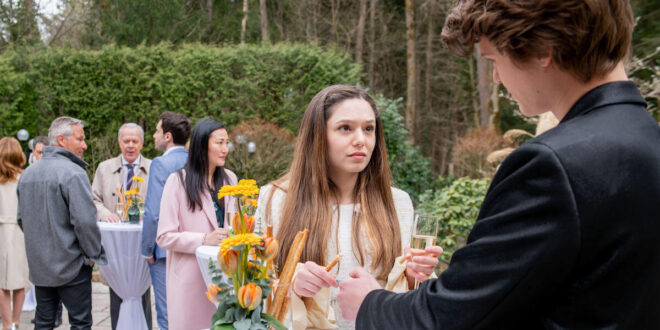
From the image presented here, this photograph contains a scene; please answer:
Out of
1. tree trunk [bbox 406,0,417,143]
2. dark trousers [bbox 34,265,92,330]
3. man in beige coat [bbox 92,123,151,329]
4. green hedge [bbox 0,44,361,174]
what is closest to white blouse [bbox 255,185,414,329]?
dark trousers [bbox 34,265,92,330]

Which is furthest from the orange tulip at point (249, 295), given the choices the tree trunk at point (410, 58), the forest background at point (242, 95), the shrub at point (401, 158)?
the tree trunk at point (410, 58)

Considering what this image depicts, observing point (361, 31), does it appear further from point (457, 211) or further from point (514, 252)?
point (514, 252)

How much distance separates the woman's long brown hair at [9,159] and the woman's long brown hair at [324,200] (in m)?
4.12

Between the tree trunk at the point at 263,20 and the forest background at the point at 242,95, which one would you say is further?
the tree trunk at the point at 263,20

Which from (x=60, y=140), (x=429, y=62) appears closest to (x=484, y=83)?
(x=429, y=62)

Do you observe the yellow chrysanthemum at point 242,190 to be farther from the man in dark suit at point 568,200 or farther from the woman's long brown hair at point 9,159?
the woman's long brown hair at point 9,159

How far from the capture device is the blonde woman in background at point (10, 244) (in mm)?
5004

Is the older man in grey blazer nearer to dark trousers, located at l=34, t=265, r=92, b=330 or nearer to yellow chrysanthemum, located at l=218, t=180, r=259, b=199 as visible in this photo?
dark trousers, located at l=34, t=265, r=92, b=330

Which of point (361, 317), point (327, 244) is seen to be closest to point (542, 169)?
point (361, 317)

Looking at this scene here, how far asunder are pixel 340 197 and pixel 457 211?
158 inches

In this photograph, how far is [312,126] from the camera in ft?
6.93

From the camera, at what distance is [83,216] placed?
4027 millimetres

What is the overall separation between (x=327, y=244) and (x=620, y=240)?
4.21ft

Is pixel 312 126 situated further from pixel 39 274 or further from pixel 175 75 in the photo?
pixel 175 75
